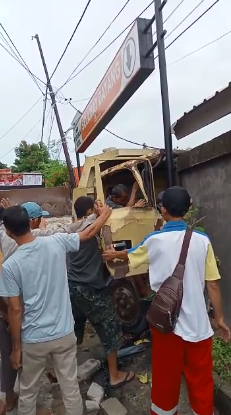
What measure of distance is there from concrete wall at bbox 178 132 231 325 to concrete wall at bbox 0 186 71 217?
428 inches

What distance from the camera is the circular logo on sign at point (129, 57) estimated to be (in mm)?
5113

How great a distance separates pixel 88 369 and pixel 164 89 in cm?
388

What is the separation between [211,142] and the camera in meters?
4.07

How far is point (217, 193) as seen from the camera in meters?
4.12

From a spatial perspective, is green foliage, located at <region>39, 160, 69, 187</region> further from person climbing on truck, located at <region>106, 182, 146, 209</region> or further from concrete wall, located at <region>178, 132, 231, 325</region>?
concrete wall, located at <region>178, 132, 231, 325</region>

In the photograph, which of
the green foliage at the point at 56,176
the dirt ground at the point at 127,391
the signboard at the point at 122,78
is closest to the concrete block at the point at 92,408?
the dirt ground at the point at 127,391

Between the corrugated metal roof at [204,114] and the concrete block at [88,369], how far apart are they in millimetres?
3317

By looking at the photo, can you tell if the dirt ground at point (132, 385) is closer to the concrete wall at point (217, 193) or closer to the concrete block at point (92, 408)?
the concrete block at point (92, 408)

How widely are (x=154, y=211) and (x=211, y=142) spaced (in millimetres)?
1024

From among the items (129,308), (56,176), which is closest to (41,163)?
(56,176)

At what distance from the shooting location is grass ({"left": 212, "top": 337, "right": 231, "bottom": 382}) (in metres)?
3.15

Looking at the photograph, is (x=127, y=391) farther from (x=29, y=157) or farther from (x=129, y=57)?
(x=29, y=157)

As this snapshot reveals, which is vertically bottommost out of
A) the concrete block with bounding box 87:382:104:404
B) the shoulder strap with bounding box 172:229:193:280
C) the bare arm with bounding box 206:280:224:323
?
the concrete block with bounding box 87:382:104:404

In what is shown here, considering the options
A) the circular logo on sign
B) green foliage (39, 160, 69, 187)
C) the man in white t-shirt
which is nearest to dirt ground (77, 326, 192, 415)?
the man in white t-shirt
